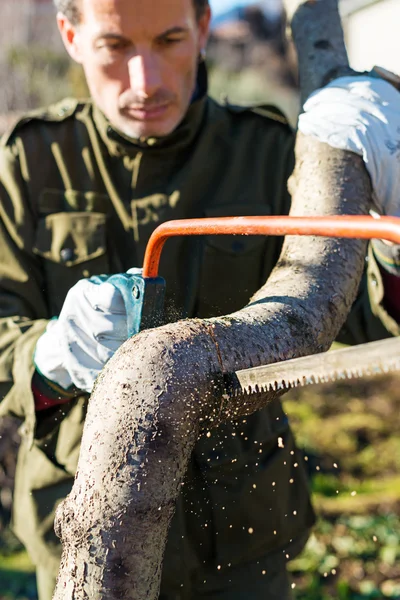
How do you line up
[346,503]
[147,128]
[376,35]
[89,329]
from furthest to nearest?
[376,35]
[346,503]
[147,128]
[89,329]

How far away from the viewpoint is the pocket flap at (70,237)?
2465mm

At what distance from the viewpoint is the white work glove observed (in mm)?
1847

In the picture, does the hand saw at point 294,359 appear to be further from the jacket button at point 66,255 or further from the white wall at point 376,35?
the white wall at point 376,35

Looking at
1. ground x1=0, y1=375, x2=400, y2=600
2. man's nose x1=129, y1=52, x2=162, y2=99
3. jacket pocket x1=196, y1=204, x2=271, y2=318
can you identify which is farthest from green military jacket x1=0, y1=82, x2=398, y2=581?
ground x1=0, y1=375, x2=400, y2=600

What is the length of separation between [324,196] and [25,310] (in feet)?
3.40

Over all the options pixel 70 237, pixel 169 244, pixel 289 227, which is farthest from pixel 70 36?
pixel 289 227

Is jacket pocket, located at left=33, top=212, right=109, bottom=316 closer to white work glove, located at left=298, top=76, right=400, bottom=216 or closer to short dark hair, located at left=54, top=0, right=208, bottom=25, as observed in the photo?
short dark hair, located at left=54, top=0, right=208, bottom=25

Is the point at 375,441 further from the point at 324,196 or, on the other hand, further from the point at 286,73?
the point at 286,73

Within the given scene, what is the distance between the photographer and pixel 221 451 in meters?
2.25

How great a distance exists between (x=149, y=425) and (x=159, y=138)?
1290 mm

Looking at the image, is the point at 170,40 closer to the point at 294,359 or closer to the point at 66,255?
the point at 66,255

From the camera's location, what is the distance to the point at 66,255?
8.13ft

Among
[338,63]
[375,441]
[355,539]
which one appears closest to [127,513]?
[338,63]

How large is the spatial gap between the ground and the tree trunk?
2.06 metres
